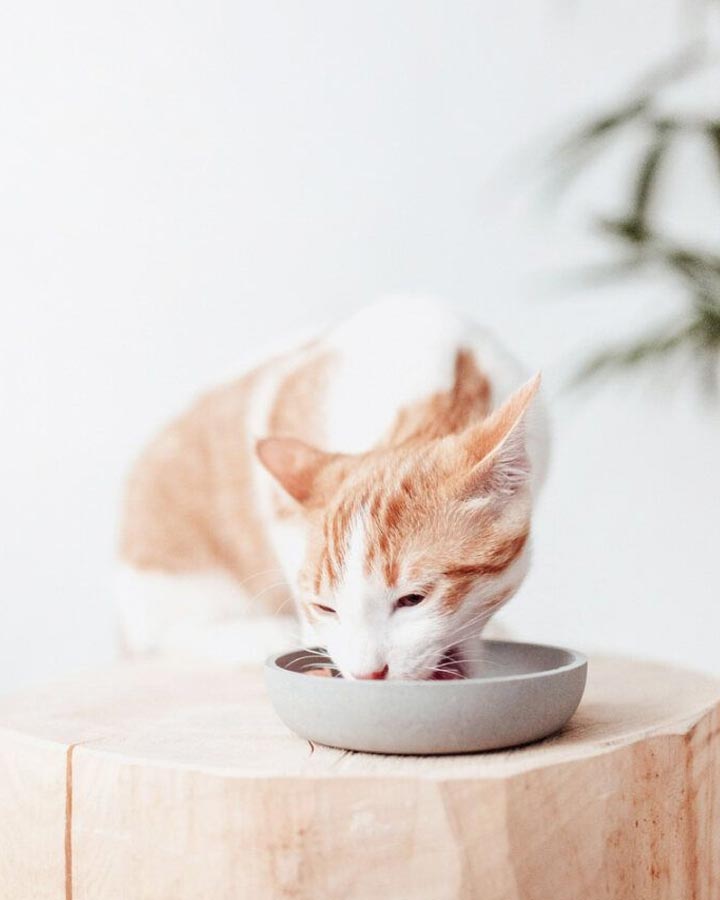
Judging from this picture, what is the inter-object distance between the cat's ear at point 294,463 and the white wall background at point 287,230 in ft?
3.77

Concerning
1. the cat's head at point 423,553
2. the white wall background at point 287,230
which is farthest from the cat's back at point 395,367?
the white wall background at point 287,230

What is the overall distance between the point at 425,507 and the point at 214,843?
1.20ft

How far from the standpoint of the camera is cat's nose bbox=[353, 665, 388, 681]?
3.34 feet

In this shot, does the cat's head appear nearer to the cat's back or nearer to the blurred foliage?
the cat's back

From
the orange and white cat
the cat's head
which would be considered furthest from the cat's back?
the cat's head

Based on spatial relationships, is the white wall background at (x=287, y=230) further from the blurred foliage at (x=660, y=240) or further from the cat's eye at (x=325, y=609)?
the cat's eye at (x=325, y=609)

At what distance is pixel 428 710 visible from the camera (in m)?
0.94

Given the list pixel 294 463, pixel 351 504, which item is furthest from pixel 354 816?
pixel 294 463

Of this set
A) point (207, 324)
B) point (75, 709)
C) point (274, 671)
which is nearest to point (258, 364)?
point (207, 324)

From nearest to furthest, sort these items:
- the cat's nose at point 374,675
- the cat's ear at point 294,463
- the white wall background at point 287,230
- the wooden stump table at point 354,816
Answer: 1. the wooden stump table at point 354,816
2. the cat's nose at point 374,675
3. the cat's ear at point 294,463
4. the white wall background at point 287,230

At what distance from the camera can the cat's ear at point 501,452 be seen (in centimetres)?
103

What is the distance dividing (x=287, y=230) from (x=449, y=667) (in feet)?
4.85

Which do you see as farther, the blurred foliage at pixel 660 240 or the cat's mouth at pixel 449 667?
the blurred foliage at pixel 660 240

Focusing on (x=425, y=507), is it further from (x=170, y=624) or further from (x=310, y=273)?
(x=310, y=273)
